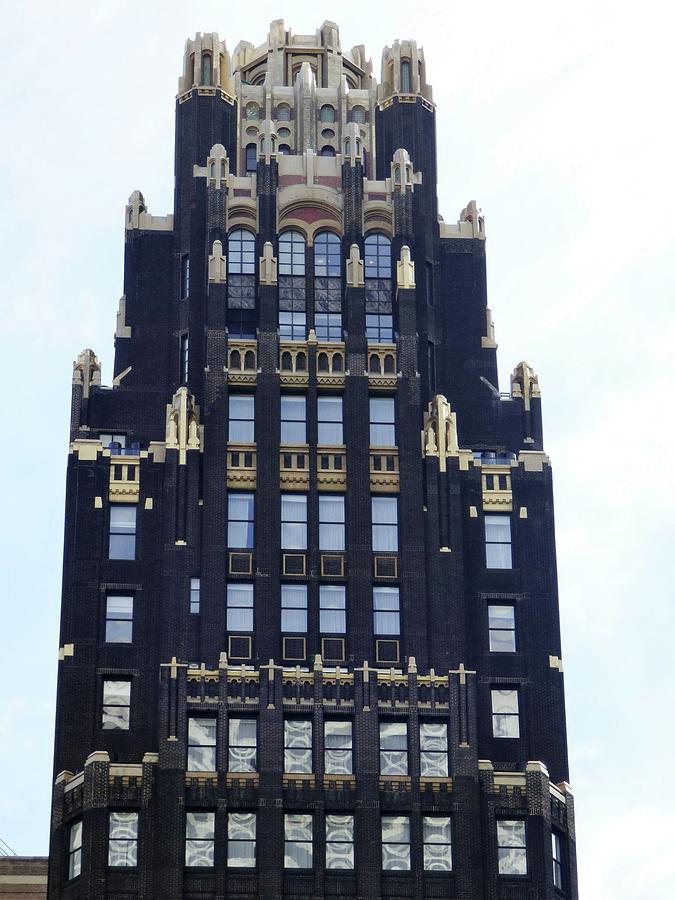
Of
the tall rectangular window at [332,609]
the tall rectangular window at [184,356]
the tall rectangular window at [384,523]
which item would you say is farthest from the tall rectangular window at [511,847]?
the tall rectangular window at [184,356]

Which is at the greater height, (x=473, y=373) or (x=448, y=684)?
(x=473, y=373)

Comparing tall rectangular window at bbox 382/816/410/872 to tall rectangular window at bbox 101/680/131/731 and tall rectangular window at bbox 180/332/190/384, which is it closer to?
tall rectangular window at bbox 101/680/131/731

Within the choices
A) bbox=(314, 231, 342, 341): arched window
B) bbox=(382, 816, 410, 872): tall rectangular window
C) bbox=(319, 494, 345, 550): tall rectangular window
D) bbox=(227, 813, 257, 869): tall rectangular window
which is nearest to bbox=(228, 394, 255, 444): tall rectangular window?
bbox=(319, 494, 345, 550): tall rectangular window

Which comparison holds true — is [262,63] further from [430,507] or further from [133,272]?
[430,507]

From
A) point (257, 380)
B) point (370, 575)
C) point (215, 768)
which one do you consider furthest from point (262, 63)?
point (215, 768)

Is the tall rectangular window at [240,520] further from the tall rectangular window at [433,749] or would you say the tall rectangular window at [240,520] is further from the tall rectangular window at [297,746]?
the tall rectangular window at [433,749]

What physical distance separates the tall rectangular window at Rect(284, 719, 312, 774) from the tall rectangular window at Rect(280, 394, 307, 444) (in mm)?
15492

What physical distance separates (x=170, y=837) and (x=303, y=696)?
9.42 meters

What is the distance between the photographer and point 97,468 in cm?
14012

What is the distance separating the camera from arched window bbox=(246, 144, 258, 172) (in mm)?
151500

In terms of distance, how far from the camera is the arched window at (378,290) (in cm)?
14475

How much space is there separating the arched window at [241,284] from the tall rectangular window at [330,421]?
531 centimetres

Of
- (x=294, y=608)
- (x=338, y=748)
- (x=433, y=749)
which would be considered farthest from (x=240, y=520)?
(x=433, y=749)

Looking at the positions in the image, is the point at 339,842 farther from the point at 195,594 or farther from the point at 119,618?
the point at 119,618
